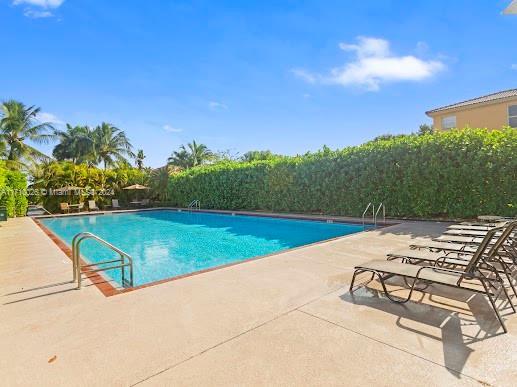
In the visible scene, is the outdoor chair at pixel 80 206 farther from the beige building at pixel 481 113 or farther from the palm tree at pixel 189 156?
the beige building at pixel 481 113

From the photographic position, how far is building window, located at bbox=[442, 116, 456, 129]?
69.7 ft

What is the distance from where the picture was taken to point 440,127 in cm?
2186

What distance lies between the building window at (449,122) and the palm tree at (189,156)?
26.5 meters

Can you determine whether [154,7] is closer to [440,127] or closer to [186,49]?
[186,49]

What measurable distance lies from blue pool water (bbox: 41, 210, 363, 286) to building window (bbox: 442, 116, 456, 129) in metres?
14.5

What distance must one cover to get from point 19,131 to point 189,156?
17.0 metres

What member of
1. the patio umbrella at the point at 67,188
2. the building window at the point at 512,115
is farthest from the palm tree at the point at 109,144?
the building window at the point at 512,115

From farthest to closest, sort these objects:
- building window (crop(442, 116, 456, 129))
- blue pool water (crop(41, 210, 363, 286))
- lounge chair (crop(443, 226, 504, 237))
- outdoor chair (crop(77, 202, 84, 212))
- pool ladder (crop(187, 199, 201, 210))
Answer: pool ladder (crop(187, 199, 201, 210))
outdoor chair (crop(77, 202, 84, 212))
building window (crop(442, 116, 456, 129))
blue pool water (crop(41, 210, 363, 286))
lounge chair (crop(443, 226, 504, 237))

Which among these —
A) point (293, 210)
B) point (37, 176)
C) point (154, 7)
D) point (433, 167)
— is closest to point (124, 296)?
point (154, 7)

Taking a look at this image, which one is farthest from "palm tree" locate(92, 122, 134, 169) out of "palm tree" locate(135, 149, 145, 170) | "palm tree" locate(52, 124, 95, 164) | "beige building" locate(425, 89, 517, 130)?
"beige building" locate(425, 89, 517, 130)

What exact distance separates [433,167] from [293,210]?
7928 mm

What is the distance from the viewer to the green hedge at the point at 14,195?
1811 centimetres

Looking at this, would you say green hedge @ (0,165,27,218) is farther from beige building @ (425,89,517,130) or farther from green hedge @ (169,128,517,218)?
beige building @ (425,89,517,130)

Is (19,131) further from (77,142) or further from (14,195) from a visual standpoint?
(14,195)
